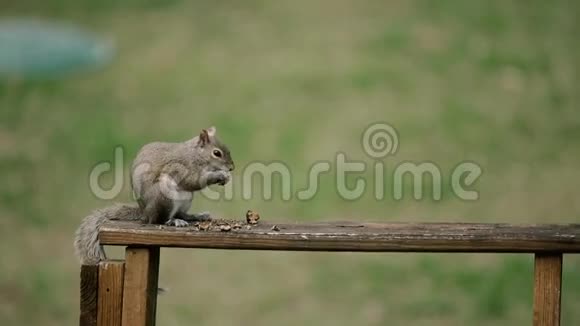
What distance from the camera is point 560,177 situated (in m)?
8.20

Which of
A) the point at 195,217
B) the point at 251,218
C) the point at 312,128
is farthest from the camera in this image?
the point at 312,128

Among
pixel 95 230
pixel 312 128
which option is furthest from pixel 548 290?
pixel 312 128

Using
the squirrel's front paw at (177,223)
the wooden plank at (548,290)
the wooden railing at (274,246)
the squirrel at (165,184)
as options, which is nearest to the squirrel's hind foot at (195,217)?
the squirrel at (165,184)

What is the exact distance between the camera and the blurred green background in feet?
22.6

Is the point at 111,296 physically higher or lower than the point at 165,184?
lower

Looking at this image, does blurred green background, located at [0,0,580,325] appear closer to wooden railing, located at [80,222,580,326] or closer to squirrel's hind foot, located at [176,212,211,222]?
squirrel's hind foot, located at [176,212,211,222]

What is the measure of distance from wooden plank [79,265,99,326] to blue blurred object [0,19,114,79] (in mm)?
6648

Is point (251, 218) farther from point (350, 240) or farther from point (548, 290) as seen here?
point (548, 290)

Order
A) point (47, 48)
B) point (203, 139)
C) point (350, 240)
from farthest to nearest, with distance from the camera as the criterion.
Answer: point (47, 48)
point (203, 139)
point (350, 240)

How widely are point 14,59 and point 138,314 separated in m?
7.11

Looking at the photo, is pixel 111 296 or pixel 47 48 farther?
pixel 47 48

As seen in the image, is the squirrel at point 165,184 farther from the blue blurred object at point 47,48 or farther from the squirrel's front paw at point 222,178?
the blue blurred object at point 47,48

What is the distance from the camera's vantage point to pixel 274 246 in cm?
320

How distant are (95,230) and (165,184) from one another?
1.00 ft
